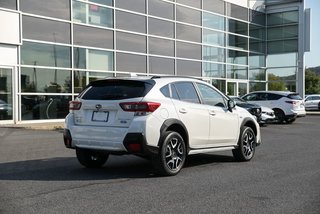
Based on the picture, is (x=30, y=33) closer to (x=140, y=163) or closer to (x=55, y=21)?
(x=55, y=21)

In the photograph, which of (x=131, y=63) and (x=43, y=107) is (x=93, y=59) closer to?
(x=131, y=63)

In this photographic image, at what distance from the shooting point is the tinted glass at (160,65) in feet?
83.3

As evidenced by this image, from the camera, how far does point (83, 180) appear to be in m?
7.52

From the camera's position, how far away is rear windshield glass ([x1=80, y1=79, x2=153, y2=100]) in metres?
7.80

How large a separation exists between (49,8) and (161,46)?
751 centimetres

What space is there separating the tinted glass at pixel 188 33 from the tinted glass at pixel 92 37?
18.3 feet

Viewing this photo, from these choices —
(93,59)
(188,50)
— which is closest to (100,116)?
(93,59)

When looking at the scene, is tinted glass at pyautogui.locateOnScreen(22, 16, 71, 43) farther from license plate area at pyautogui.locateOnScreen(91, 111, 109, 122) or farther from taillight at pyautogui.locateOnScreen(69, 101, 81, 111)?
license plate area at pyautogui.locateOnScreen(91, 111, 109, 122)

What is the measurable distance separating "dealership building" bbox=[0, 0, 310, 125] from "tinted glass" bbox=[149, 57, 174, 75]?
5 cm

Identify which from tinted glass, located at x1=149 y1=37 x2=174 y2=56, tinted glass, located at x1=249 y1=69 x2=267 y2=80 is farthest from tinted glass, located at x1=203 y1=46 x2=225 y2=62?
tinted glass, located at x1=249 y1=69 x2=267 y2=80

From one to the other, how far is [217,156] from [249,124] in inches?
43.5

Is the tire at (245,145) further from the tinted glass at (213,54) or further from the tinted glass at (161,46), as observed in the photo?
the tinted glass at (213,54)

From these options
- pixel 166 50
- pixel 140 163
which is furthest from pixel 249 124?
pixel 166 50

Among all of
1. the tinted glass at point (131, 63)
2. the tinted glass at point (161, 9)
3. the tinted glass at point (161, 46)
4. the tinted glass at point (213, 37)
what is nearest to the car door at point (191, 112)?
the tinted glass at point (131, 63)
